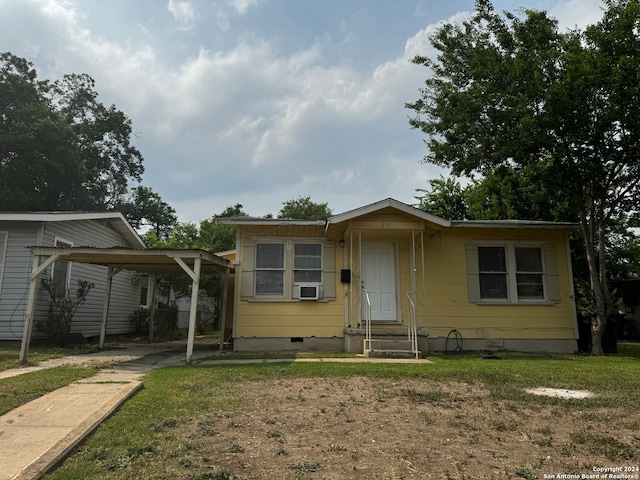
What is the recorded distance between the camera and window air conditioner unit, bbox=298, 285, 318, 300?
34.4 ft

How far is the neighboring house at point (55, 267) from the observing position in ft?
36.2

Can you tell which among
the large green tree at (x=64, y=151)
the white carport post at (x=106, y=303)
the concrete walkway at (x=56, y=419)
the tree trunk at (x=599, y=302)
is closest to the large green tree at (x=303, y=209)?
the large green tree at (x=64, y=151)

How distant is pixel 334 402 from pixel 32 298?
22.1 feet

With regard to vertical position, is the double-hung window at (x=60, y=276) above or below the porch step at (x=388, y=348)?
above

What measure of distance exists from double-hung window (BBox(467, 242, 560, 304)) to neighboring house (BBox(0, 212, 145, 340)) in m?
10.4

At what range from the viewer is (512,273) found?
1094 cm

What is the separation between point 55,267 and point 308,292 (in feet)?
23.0

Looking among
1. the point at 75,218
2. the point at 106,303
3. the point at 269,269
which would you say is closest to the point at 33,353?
the point at 106,303

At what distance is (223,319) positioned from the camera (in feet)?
35.8

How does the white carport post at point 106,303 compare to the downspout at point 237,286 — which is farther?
the white carport post at point 106,303

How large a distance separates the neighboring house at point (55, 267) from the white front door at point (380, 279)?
25.3 feet

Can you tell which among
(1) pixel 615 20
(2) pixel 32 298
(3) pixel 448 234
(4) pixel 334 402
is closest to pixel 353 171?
(3) pixel 448 234

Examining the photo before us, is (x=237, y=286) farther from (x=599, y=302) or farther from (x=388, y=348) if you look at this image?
(x=599, y=302)

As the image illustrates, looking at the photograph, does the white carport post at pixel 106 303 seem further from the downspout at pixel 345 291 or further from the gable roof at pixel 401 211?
the downspout at pixel 345 291
